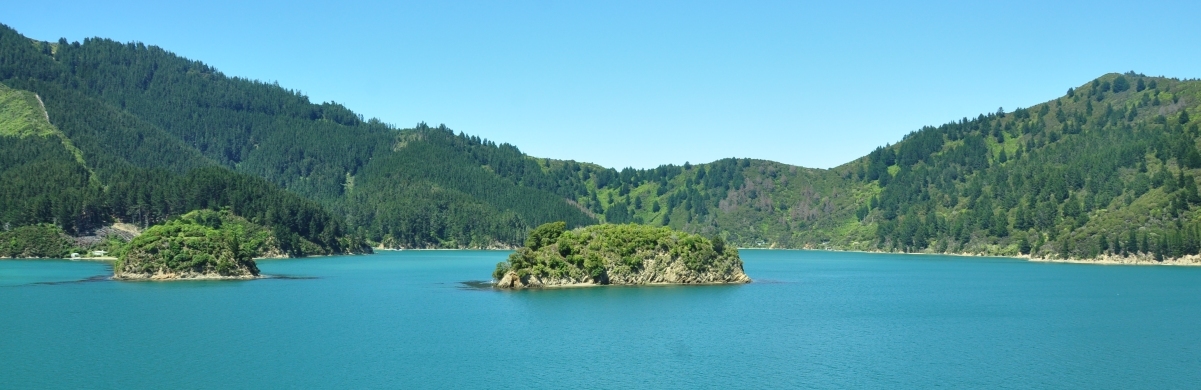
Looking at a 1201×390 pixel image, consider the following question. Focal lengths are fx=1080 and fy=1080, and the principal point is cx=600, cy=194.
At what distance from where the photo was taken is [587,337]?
67125 mm

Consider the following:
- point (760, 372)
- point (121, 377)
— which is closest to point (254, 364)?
point (121, 377)

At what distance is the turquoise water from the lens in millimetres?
53000

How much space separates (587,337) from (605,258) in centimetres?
3762

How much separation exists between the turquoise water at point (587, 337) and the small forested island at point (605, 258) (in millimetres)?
3638

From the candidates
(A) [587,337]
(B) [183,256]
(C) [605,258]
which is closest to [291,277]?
(B) [183,256]

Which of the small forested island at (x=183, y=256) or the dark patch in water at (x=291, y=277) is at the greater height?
the small forested island at (x=183, y=256)

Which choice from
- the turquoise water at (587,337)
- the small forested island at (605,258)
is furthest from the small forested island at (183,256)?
the small forested island at (605,258)

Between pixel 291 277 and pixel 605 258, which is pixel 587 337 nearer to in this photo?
pixel 605 258

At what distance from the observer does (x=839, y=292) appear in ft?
357

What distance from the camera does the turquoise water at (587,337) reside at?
53.0 m

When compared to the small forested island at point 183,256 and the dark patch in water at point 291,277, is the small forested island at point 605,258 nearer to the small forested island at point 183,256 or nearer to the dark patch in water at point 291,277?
the dark patch in water at point 291,277

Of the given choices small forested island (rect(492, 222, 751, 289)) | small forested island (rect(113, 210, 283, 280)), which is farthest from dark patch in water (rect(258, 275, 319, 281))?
small forested island (rect(492, 222, 751, 289))

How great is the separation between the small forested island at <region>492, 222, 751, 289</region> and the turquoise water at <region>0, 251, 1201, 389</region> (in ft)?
11.9

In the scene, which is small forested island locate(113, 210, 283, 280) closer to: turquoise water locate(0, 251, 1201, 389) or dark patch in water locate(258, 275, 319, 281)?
dark patch in water locate(258, 275, 319, 281)
